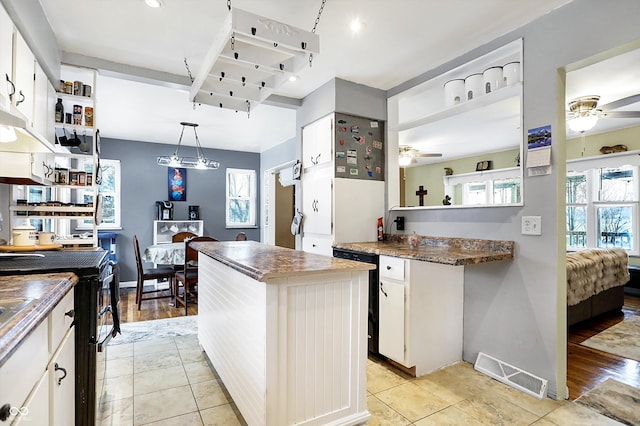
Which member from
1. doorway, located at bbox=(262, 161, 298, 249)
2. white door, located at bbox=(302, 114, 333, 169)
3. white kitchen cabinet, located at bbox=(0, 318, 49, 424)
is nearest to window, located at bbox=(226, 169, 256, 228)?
doorway, located at bbox=(262, 161, 298, 249)

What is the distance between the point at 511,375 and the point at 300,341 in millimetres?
1687

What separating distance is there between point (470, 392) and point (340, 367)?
108 cm

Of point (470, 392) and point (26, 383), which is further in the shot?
point (470, 392)

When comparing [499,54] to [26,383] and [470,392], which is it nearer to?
[470,392]

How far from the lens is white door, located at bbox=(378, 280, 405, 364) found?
2406 mm

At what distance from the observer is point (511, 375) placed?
7.62ft

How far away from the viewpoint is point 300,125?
3836 millimetres

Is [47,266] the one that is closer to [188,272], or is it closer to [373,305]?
[373,305]

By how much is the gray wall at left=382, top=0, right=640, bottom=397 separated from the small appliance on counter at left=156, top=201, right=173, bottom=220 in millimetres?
5162

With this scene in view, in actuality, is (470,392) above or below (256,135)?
below

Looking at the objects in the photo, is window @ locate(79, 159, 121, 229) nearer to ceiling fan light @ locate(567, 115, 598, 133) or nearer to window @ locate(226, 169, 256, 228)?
window @ locate(226, 169, 256, 228)

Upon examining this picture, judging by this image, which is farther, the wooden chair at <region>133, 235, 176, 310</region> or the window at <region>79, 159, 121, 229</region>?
the window at <region>79, 159, 121, 229</region>

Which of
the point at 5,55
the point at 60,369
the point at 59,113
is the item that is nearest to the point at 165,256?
the point at 59,113

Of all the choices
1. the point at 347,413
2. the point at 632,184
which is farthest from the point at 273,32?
the point at 632,184
